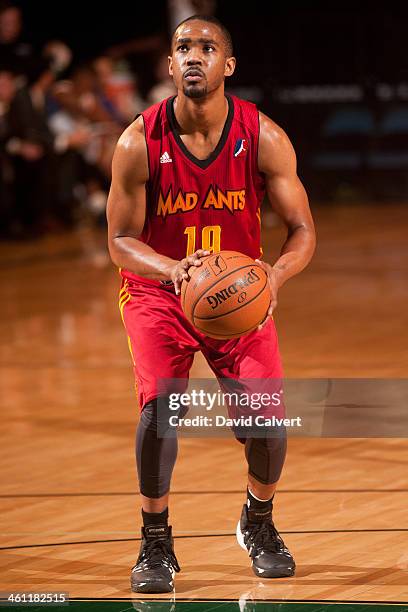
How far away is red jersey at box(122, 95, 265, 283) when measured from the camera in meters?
4.21

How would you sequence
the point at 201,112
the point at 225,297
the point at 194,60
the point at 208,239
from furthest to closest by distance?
the point at 208,239 < the point at 201,112 < the point at 194,60 < the point at 225,297

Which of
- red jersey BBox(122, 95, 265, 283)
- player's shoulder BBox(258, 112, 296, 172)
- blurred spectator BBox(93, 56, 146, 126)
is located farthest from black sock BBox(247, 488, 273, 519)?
blurred spectator BBox(93, 56, 146, 126)

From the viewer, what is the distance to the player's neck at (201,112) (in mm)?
4195

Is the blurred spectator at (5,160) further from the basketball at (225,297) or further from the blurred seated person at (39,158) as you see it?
the basketball at (225,297)

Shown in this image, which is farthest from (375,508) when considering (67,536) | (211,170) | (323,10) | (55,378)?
(323,10)

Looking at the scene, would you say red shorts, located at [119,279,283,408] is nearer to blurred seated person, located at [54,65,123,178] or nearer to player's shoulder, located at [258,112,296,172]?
player's shoulder, located at [258,112,296,172]

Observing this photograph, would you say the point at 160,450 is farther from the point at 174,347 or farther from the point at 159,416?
the point at 174,347

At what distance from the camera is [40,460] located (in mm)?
5824

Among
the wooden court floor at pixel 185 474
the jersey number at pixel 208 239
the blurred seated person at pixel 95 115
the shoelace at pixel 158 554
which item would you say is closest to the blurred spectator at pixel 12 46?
the blurred seated person at pixel 95 115

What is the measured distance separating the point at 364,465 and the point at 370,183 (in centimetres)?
1221

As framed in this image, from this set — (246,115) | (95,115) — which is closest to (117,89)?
(95,115)

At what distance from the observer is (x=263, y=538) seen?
434 centimetres

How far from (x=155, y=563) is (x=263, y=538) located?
1.26 feet

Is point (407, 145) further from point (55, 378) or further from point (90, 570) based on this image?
point (90, 570)
